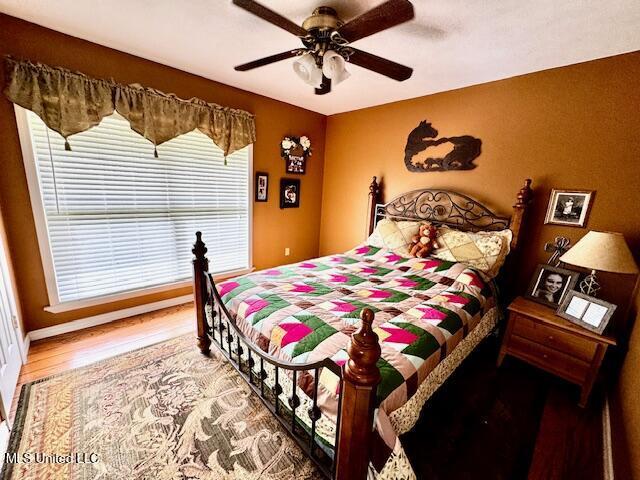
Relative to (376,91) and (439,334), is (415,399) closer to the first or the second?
(439,334)

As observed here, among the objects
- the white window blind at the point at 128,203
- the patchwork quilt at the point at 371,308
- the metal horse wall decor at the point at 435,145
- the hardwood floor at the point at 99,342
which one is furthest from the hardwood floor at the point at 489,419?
the metal horse wall decor at the point at 435,145

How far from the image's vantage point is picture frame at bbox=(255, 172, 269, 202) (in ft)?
11.2

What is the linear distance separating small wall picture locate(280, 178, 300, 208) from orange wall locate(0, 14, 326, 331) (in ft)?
0.26

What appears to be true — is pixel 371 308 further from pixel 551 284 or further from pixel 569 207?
pixel 569 207

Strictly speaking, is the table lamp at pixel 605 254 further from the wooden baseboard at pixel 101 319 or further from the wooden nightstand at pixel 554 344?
the wooden baseboard at pixel 101 319

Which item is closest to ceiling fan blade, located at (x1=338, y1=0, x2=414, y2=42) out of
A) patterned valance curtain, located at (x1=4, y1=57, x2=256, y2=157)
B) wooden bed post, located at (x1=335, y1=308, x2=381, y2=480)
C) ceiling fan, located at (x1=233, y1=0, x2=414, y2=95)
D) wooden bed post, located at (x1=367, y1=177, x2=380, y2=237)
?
ceiling fan, located at (x1=233, y1=0, x2=414, y2=95)

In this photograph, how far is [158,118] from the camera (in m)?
2.51

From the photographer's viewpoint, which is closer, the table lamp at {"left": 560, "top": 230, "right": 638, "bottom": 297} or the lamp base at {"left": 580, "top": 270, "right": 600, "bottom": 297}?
the table lamp at {"left": 560, "top": 230, "right": 638, "bottom": 297}

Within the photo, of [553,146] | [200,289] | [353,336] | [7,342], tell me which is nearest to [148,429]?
[200,289]

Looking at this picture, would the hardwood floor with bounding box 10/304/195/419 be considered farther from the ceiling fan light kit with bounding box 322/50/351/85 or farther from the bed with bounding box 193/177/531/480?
the ceiling fan light kit with bounding box 322/50/351/85

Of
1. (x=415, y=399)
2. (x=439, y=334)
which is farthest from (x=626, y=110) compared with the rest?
(x=415, y=399)

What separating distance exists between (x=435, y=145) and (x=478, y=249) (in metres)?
1.27

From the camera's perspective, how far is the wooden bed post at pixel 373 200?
3398 millimetres

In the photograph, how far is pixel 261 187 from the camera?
3.45 m
